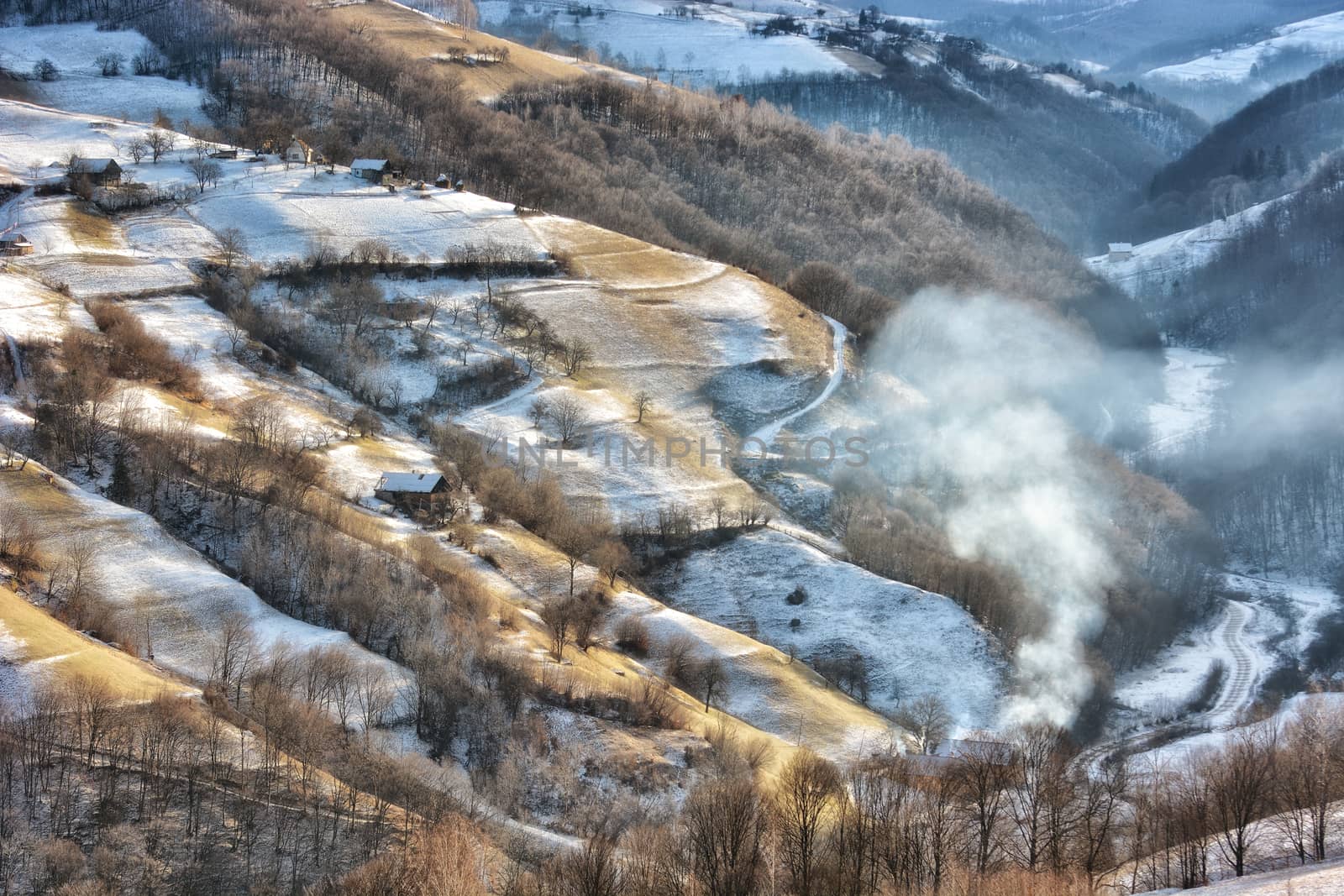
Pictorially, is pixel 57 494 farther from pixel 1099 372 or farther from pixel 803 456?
pixel 1099 372

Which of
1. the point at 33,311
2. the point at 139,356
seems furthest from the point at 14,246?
the point at 139,356

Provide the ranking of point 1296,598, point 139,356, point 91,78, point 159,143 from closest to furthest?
point 139,356, point 1296,598, point 159,143, point 91,78

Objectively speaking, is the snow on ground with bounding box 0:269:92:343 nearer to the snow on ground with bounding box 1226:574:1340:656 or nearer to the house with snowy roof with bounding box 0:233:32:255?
the house with snowy roof with bounding box 0:233:32:255

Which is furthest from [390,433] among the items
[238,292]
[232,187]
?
[232,187]

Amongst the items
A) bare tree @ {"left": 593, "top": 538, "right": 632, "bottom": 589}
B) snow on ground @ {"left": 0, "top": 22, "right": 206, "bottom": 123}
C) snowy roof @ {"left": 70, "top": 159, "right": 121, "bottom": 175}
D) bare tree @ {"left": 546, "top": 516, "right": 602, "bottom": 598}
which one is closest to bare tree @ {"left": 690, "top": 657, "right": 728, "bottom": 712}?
bare tree @ {"left": 593, "top": 538, "right": 632, "bottom": 589}

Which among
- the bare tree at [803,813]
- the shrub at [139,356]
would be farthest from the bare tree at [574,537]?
the bare tree at [803,813]

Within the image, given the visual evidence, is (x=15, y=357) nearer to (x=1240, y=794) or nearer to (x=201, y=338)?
(x=201, y=338)
